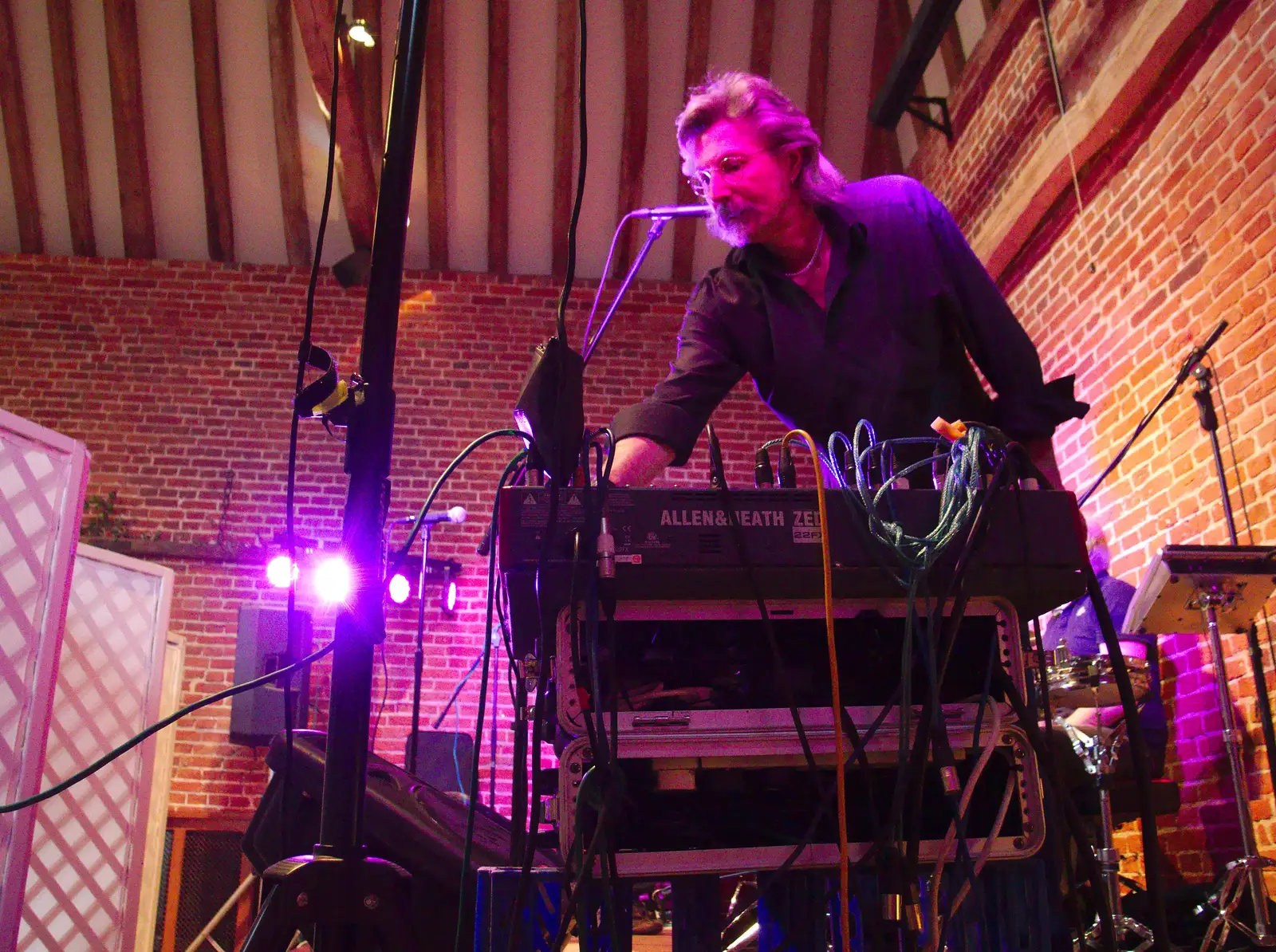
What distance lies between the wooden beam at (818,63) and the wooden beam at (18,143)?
4439mm

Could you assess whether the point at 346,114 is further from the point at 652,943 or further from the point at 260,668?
the point at 652,943

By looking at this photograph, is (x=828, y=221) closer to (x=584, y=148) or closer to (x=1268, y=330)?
(x=584, y=148)

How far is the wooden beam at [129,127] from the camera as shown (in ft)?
17.9

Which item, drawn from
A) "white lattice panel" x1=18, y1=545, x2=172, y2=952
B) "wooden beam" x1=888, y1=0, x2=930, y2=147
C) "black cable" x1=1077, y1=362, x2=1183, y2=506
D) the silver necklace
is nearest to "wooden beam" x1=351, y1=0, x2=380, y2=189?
"wooden beam" x1=888, y1=0, x2=930, y2=147

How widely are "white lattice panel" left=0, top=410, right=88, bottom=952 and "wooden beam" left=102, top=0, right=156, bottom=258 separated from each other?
405 centimetres

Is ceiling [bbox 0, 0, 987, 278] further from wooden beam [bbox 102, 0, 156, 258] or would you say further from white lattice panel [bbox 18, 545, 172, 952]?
white lattice panel [bbox 18, 545, 172, 952]

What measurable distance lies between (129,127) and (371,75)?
1488mm

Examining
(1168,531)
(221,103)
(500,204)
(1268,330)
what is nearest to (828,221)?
(1268,330)

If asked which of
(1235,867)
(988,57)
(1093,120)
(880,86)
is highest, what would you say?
(880,86)

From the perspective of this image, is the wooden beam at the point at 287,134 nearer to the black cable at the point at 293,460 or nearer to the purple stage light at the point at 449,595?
the purple stage light at the point at 449,595

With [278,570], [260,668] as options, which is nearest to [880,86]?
[278,570]

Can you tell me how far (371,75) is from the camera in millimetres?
5566

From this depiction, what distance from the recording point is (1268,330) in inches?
115

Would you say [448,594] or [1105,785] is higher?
[448,594]
